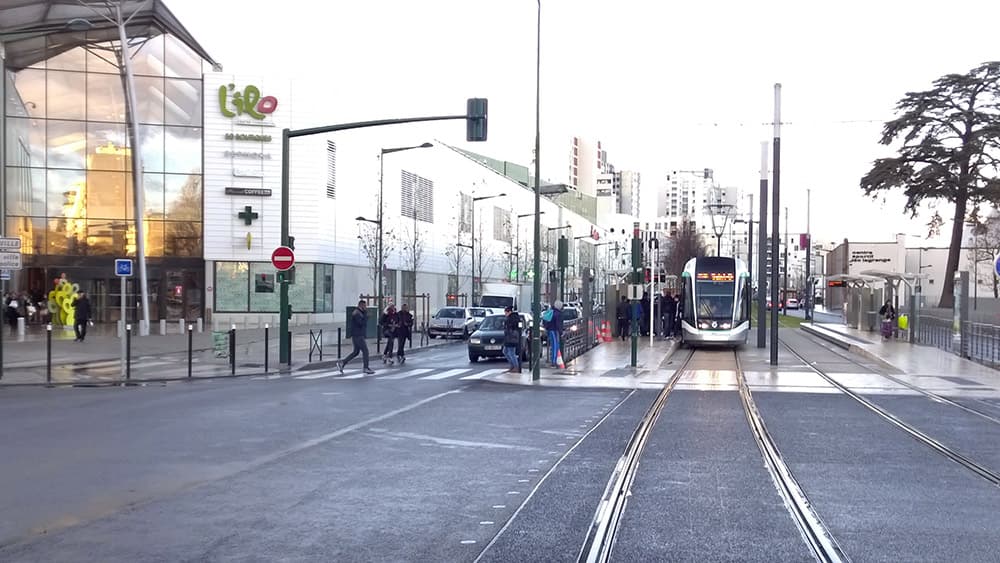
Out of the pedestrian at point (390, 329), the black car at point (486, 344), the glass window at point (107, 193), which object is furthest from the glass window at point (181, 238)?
the black car at point (486, 344)

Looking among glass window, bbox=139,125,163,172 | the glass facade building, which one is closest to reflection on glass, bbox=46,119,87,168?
the glass facade building

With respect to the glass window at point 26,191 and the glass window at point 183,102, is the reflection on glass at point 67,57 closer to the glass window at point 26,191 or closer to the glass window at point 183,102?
the glass window at point 183,102

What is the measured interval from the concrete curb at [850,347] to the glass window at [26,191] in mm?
42048

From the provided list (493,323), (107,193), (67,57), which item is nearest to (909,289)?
(493,323)

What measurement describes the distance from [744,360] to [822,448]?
18.4 metres

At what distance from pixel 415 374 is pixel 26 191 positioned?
36.9 meters

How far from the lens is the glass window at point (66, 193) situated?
53.3 meters

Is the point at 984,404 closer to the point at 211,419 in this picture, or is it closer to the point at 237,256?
the point at 211,419

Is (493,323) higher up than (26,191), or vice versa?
(26,191)

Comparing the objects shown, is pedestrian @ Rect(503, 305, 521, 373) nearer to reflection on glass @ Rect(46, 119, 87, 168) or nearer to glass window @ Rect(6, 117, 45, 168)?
reflection on glass @ Rect(46, 119, 87, 168)

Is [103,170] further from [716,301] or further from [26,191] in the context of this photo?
[716,301]

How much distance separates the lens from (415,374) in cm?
2584

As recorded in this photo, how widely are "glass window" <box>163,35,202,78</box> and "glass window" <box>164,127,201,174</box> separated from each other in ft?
10.4

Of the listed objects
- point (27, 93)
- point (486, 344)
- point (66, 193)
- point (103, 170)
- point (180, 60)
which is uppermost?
point (180, 60)
